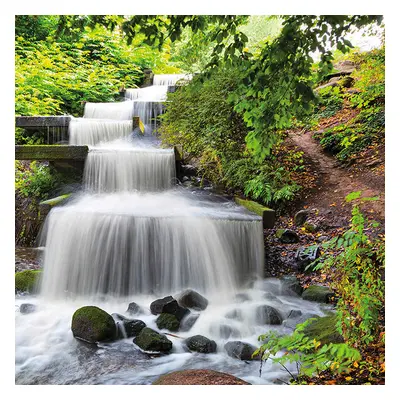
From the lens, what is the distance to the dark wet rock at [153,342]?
2508 millimetres

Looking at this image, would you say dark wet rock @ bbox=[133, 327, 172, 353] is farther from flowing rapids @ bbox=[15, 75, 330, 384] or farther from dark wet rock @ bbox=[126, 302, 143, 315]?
dark wet rock @ bbox=[126, 302, 143, 315]

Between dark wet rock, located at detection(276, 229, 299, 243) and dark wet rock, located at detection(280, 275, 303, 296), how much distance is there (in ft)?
1.69

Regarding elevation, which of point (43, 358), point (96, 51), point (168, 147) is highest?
point (96, 51)

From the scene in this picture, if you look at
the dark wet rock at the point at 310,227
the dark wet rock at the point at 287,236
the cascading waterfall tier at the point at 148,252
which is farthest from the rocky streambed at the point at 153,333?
the dark wet rock at the point at 310,227

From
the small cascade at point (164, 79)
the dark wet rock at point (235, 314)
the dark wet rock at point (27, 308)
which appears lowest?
the dark wet rock at point (27, 308)

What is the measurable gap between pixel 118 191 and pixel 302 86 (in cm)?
312

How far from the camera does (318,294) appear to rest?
9.98 feet

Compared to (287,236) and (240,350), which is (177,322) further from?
(287,236)

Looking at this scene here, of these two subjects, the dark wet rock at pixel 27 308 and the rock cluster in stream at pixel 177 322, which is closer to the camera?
the rock cluster in stream at pixel 177 322

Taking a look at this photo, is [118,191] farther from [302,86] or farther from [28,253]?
[302,86]

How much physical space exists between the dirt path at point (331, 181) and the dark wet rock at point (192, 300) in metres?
1.53

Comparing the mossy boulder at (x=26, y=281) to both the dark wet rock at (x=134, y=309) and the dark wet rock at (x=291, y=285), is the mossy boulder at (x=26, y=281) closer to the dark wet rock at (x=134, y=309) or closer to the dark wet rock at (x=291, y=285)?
the dark wet rock at (x=134, y=309)

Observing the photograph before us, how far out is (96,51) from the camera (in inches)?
175
